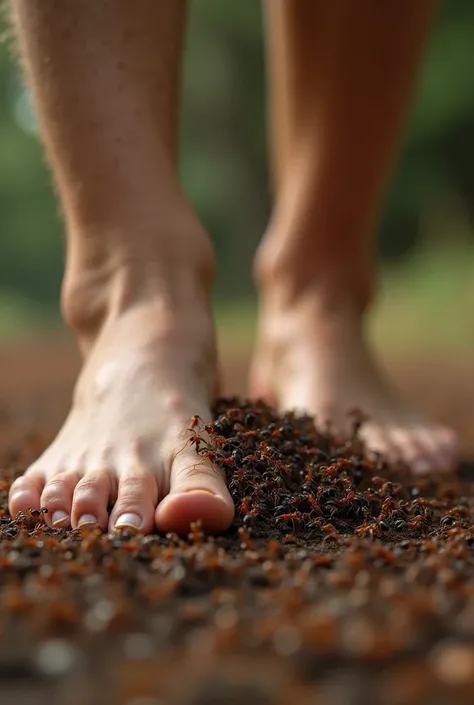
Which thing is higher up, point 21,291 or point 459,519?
point 21,291

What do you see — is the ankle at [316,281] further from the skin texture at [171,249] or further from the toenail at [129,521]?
the toenail at [129,521]

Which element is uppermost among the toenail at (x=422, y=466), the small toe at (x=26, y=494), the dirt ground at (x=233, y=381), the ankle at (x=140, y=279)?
the dirt ground at (x=233, y=381)

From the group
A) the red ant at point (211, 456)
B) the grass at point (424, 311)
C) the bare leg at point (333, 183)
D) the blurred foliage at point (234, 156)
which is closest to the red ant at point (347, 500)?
the red ant at point (211, 456)

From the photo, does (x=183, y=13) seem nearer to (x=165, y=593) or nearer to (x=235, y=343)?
(x=165, y=593)

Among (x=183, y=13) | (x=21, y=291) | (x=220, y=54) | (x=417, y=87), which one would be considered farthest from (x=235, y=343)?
(x=21, y=291)

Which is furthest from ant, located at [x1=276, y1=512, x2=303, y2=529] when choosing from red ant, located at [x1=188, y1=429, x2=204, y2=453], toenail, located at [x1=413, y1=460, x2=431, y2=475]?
toenail, located at [x1=413, y1=460, x2=431, y2=475]

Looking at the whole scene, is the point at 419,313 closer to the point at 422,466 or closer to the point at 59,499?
the point at 422,466
